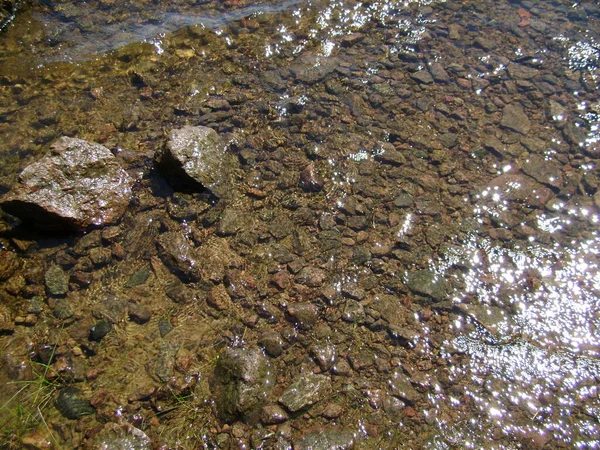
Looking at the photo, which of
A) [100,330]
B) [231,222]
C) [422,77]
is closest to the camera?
[100,330]

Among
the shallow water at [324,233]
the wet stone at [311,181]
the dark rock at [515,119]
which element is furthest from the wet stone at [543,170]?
the wet stone at [311,181]

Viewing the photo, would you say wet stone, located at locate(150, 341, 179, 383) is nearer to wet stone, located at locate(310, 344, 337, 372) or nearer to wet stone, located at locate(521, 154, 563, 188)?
wet stone, located at locate(310, 344, 337, 372)

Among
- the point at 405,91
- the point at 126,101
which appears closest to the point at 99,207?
the point at 126,101

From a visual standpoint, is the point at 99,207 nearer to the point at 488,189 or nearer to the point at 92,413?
the point at 92,413

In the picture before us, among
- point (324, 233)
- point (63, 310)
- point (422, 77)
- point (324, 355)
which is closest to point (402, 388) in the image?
point (324, 355)

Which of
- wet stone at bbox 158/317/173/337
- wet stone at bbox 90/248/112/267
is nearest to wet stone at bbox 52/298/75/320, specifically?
wet stone at bbox 90/248/112/267

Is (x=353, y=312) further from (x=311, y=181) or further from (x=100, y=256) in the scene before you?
(x=100, y=256)
